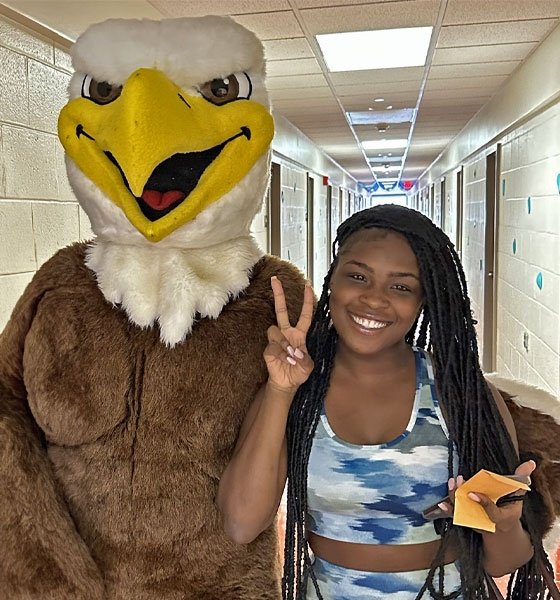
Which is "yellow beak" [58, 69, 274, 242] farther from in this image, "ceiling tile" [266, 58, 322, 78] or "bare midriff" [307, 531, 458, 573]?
"ceiling tile" [266, 58, 322, 78]

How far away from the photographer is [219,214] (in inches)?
49.1

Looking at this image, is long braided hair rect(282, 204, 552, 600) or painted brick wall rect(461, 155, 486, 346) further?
painted brick wall rect(461, 155, 486, 346)

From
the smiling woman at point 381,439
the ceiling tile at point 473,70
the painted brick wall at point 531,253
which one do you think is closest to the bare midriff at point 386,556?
the smiling woman at point 381,439

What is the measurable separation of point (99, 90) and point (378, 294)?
66cm

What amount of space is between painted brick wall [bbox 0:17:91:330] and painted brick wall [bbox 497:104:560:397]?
7.00ft

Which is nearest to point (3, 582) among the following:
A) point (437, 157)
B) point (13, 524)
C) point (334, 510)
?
point (13, 524)

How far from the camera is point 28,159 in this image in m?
2.46

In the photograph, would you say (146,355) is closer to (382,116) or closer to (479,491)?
(479,491)

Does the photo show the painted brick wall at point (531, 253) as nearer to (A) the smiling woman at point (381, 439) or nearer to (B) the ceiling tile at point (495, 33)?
(B) the ceiling tile at point (495, 33)

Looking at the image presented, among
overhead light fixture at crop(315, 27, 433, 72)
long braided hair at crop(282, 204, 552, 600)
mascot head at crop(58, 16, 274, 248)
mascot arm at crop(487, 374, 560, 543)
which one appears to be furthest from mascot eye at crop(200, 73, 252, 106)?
overhead light fixture at crop(315, 27, 433, 72)

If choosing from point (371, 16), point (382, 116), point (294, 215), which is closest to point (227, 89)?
point (371, 16)

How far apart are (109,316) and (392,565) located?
648 mm

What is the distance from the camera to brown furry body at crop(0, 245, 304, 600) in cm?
122

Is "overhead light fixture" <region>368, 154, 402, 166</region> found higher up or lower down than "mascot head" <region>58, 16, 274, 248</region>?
higher up
